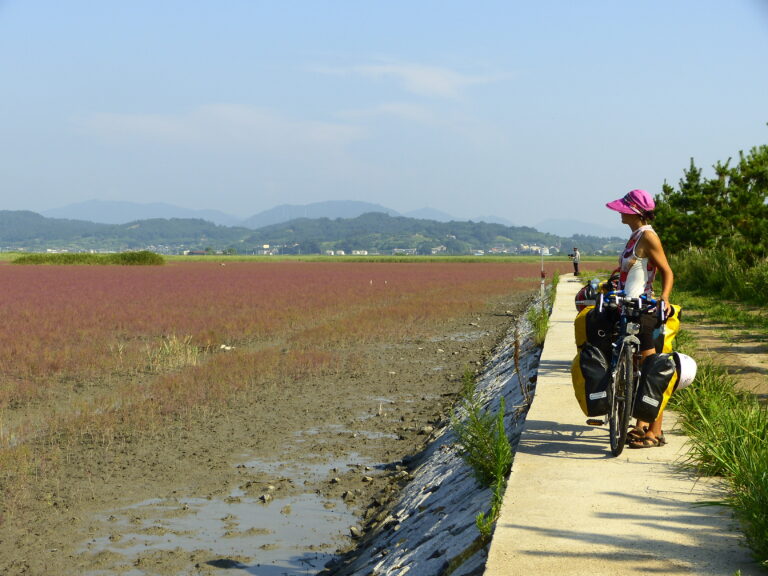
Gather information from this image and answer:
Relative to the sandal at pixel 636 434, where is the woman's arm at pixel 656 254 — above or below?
above

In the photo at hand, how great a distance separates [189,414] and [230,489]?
3.22 meters

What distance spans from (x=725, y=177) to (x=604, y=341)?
36.6 meters

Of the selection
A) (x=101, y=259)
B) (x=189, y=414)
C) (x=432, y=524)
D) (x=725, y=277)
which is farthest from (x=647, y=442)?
(x=101, y=259)

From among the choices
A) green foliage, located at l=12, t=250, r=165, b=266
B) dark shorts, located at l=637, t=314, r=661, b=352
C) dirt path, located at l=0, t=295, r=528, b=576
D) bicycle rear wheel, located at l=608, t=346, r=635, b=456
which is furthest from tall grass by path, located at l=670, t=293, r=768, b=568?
green foliage, located at l=12, t=250, r=165, b=266

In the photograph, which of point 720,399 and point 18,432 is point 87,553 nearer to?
point 18,432

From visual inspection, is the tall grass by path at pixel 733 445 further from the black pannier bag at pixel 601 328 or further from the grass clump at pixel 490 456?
the grass clump at pixel 490 456

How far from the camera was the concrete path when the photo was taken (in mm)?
3836

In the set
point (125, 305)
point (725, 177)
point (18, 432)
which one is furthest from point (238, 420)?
point (725, 177)

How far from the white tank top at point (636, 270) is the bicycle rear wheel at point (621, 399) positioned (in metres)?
0.47

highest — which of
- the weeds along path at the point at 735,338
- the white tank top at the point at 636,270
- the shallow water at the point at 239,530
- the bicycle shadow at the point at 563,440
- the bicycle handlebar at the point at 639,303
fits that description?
the white tank top at the point at 636,270

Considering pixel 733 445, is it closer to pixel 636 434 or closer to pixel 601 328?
pixel 636 434

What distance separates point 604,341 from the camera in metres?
6.01

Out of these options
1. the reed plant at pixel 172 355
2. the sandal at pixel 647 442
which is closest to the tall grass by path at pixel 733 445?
the sandal at pixel 647 442

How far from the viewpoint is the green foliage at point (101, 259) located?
76812 millimetres
